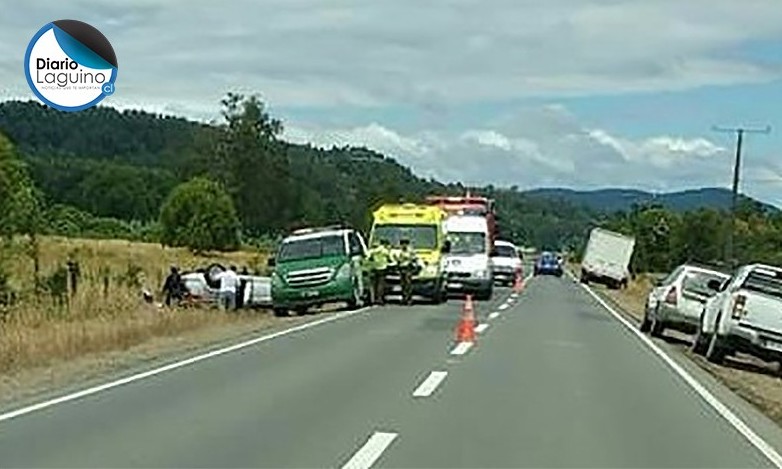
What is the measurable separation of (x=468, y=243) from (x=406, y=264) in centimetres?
645

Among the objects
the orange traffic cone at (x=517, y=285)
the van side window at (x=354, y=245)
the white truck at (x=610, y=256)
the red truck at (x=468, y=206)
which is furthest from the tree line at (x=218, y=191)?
the van side window at (x=354, y=245)

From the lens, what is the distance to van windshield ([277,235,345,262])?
126 ft

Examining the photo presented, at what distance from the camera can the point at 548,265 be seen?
337ft

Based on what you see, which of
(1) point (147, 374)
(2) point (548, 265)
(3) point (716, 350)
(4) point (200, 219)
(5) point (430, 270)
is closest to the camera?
(1) point (147, 374)

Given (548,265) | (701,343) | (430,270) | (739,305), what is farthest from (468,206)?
(548,265)

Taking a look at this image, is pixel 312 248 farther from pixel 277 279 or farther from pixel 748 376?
pixel 748 376

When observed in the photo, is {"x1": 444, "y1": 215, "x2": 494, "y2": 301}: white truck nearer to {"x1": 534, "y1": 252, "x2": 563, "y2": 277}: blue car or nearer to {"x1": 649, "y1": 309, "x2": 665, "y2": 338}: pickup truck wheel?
{"x1": 649, "y1": 309, "x2": 665, "y2": 338}: pickup truck wheel

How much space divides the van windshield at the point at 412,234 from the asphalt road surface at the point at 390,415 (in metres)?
16.6

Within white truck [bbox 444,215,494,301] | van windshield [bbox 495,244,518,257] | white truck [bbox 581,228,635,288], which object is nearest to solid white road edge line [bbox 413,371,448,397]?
white truck [bbox 444,215,494,301]

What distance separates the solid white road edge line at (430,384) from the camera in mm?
17422

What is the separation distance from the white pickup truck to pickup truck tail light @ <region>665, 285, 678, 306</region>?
5647 millimetres

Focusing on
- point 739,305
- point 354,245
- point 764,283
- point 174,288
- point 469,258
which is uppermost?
point 764,283

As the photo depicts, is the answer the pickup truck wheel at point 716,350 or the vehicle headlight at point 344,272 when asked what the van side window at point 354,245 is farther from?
the pickup truck wheel at point 716,350

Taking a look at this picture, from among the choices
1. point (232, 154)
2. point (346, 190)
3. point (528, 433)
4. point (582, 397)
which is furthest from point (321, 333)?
point (346, 190)
